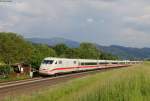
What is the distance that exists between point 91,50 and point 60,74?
447 ft

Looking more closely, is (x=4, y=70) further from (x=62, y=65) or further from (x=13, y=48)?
(x=13, y=48)

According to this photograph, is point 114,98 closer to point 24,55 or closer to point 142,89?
point 142,89

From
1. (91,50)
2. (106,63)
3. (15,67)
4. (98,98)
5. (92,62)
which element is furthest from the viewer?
(91,50)

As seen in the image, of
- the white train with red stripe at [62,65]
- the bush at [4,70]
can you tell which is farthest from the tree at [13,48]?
the bush at [4,70]

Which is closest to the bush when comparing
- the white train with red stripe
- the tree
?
the white train with red stripe

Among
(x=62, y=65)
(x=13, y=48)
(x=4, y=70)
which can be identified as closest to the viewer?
(x=4, y=70)

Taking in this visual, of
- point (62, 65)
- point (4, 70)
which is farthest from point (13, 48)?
point (4, 70)

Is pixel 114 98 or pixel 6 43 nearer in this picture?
pixel 114 98

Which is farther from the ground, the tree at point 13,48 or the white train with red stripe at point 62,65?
the tree at point 13,48

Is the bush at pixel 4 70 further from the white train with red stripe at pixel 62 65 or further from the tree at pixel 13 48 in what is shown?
the tree at pixel 13 48

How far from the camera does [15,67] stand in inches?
2319

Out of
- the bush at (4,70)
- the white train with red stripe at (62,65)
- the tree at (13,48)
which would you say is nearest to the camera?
the bush at (4,70)

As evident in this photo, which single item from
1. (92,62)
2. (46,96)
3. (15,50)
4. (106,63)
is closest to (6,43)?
(15,50)

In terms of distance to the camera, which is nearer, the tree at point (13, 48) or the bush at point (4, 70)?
the bush at point (4, 70)
